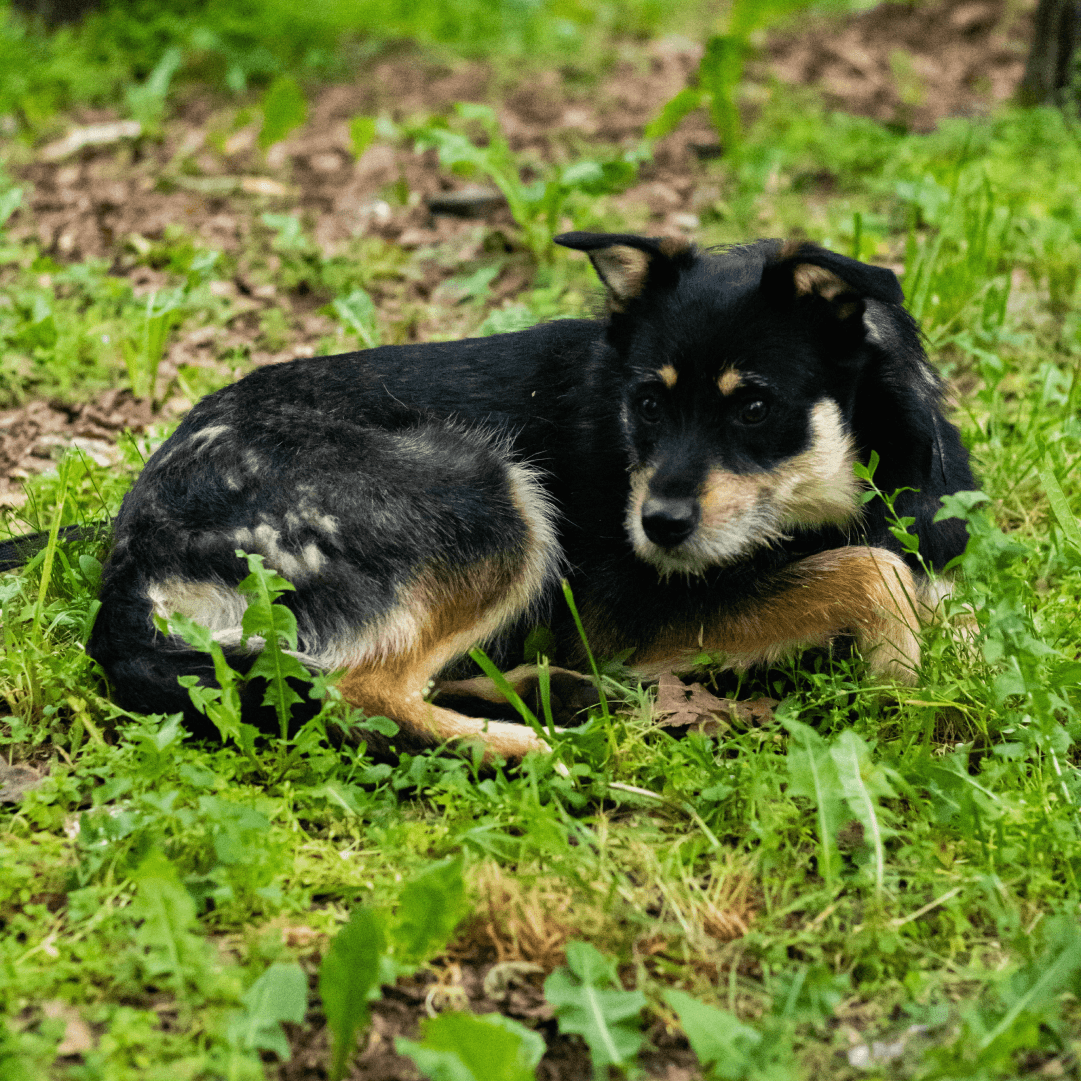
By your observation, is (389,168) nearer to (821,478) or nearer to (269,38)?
(269,38)

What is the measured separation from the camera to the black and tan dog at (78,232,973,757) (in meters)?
3.22

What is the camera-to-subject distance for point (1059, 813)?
265 centimetres

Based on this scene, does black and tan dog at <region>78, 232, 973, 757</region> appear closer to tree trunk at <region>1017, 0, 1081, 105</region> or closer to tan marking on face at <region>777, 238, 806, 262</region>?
tan marking on face at <region>777, 238, 806, 262</region>

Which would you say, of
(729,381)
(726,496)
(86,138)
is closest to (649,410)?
(729,381)

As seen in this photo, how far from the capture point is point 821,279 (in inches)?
127

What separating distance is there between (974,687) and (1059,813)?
54 cm

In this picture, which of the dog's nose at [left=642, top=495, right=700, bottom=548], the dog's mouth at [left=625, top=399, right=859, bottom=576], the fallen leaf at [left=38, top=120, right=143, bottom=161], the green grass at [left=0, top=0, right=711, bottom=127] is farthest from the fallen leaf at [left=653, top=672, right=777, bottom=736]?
the green grass at [left=0, top=0, right=711, bottom=127]

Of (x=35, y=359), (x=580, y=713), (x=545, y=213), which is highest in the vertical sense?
(x=545, y=213)

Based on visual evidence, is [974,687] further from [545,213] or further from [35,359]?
[35,359]

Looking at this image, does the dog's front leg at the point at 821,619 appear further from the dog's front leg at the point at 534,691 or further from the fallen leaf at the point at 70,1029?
the fallen leaf at the point at 70,1029

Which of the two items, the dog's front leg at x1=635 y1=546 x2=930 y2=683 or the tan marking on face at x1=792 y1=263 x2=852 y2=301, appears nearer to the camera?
the tan marking on face at x1=792 y1=263 x2=852 y2=301

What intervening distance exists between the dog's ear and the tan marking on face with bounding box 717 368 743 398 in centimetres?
45

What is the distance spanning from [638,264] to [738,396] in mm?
591

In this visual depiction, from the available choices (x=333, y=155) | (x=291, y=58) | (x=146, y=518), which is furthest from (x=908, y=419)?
(x=291, y=58)
